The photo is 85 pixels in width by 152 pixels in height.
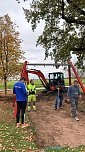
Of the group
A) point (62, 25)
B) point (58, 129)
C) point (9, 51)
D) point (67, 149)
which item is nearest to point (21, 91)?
point (58, 129)

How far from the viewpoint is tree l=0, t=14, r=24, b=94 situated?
1556 inches

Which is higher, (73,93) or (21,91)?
(21,91)

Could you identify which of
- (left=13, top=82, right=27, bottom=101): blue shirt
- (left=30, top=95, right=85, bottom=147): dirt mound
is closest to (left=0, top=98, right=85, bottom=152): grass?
(left=30, top=95, right=85, bottom=147): dirt mound

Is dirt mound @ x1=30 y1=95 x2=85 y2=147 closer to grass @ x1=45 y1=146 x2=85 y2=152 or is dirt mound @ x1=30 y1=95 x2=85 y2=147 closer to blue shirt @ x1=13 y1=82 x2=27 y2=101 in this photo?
grass @ x1=45 y1=146 x2=85 y2=152

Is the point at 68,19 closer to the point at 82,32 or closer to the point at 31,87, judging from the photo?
the point at 82,32

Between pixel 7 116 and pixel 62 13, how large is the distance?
12.0 metres

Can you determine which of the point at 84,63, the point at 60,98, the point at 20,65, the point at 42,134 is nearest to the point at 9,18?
the point at 20,65

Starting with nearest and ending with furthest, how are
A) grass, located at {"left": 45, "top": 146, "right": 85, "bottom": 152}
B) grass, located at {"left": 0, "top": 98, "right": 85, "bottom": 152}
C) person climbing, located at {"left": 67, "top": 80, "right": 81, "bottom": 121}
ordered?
grass, located at {"left": 45, "top": 146, "right": 85, "bottom": 152} < grass, located at {"left": 0, "top": 98, "right": 85, "bottom": 152} < person climbing, located at {"left": 67, "top": 80, "right": 81, "bottom": 121}

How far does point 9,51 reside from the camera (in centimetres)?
4031

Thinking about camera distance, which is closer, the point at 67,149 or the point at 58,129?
the point at 67,149

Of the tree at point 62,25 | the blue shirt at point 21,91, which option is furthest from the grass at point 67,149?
the tree at point 62,25

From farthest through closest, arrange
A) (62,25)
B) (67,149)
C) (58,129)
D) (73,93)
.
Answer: (62,25), (73,93), (58,129), (67,149)

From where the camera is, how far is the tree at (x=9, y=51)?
1556 inches

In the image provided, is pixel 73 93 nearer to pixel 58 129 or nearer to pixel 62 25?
pixel 58 129
